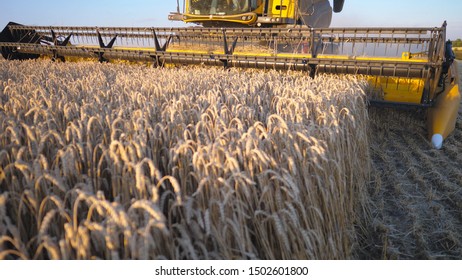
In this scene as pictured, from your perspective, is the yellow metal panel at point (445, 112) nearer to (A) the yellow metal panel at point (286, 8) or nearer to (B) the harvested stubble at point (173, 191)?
(B) the harvested stubble at point (173, 191)

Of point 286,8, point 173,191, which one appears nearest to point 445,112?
point 286,8

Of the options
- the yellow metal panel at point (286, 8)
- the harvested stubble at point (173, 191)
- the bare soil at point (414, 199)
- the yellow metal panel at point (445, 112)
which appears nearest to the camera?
the harvested stubble at point (173, 191)

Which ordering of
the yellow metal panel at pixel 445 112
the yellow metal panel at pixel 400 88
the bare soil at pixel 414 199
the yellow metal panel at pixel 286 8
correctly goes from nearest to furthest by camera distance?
the bare soil at pixel 414 199
the yellow metal panel at pixel 445 112
the yellow metal panel at pixel 400 88
the yellow metal panel at pixel 286 8

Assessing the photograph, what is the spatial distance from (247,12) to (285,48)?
1253 millimetres

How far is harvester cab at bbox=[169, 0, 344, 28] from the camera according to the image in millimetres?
6430

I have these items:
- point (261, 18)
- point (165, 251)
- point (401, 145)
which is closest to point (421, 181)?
point (401, 145)

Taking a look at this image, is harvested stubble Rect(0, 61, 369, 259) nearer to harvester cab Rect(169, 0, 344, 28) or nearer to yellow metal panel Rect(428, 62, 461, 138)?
yellow metal panel Rect(428, 62, 461, 138)

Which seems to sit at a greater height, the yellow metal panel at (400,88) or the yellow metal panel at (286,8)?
the yellow metal panel at (286,8)

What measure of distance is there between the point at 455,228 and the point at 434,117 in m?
2.31

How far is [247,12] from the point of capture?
6578 millimetres

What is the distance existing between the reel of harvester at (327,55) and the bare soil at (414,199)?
38cm

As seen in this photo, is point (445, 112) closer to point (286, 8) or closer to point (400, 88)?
point (400, 88)

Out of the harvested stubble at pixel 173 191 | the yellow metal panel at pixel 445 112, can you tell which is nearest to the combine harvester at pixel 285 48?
the yellow metal panel at pixel 445 112

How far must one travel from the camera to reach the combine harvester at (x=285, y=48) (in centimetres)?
407
